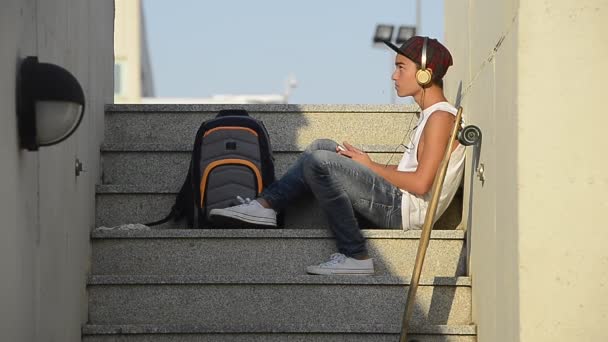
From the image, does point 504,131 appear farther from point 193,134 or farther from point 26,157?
point 193,134

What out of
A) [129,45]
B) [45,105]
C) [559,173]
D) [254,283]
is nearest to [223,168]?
[254,283]

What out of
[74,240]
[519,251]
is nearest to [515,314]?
[519,251]

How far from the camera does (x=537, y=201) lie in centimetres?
351

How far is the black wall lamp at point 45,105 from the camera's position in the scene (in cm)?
358

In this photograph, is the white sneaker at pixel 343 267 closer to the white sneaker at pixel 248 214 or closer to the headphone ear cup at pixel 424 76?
the white sneaker at pixel 248 214

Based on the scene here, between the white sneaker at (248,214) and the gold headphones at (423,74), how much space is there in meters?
0.78

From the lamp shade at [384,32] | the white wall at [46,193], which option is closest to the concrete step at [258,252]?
the white wall at [46,193]

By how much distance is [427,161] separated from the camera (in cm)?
487

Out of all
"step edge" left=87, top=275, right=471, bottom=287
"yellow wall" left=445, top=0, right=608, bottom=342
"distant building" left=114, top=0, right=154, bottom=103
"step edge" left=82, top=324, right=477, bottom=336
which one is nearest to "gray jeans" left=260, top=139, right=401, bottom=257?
"step edge" left=87, top=275, right=471, bottom=287

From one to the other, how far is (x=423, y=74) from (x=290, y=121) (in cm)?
91

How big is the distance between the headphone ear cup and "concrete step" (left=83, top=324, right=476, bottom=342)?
104cm

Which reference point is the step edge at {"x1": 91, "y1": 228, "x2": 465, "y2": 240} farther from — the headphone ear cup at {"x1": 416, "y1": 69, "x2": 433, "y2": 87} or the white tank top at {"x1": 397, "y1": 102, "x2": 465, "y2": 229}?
the headphone ear cup at {"x1": 416, "y1": 69, "x2": 433, "y2": 87}

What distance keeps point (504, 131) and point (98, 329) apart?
1.66 meters

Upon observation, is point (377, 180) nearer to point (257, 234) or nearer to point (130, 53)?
point (257, 234)
